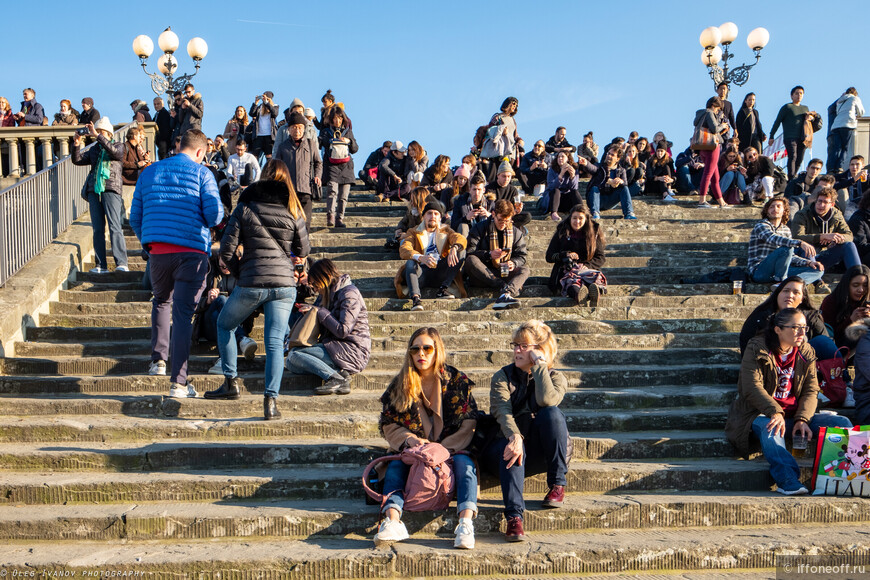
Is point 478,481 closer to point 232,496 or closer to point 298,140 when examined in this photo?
point 232,496

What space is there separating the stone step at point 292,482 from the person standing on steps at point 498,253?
327cm

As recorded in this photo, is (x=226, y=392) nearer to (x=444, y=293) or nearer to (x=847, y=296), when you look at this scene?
(x=444, y=293)

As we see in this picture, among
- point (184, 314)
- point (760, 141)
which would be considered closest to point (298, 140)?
point (184, 314)

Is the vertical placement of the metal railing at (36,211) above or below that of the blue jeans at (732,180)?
below

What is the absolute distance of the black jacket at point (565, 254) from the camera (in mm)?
8070

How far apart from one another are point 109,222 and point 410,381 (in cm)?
525

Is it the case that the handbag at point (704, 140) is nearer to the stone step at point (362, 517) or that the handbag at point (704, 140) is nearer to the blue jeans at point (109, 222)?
the blue jeans at point (109, 222)

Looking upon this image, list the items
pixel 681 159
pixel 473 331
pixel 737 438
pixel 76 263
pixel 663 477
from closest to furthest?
pixel 663 477 → pixel 737 438 → pixel 473 331 → pixel 76 263 → pixel 681 159

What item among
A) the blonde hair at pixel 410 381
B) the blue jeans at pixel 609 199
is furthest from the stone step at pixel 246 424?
the blue jeans at pixel 609 199

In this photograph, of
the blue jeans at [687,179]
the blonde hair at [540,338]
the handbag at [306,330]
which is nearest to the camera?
the blonde hair at [540,338]

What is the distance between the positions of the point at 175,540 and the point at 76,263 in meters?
5.05

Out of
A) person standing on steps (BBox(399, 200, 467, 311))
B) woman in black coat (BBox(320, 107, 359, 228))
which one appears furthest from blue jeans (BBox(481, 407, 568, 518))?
woman in black coat (BBox(320, 107, 359, 228))

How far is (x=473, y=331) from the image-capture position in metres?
7.21

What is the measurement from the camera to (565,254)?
805 centimetres
